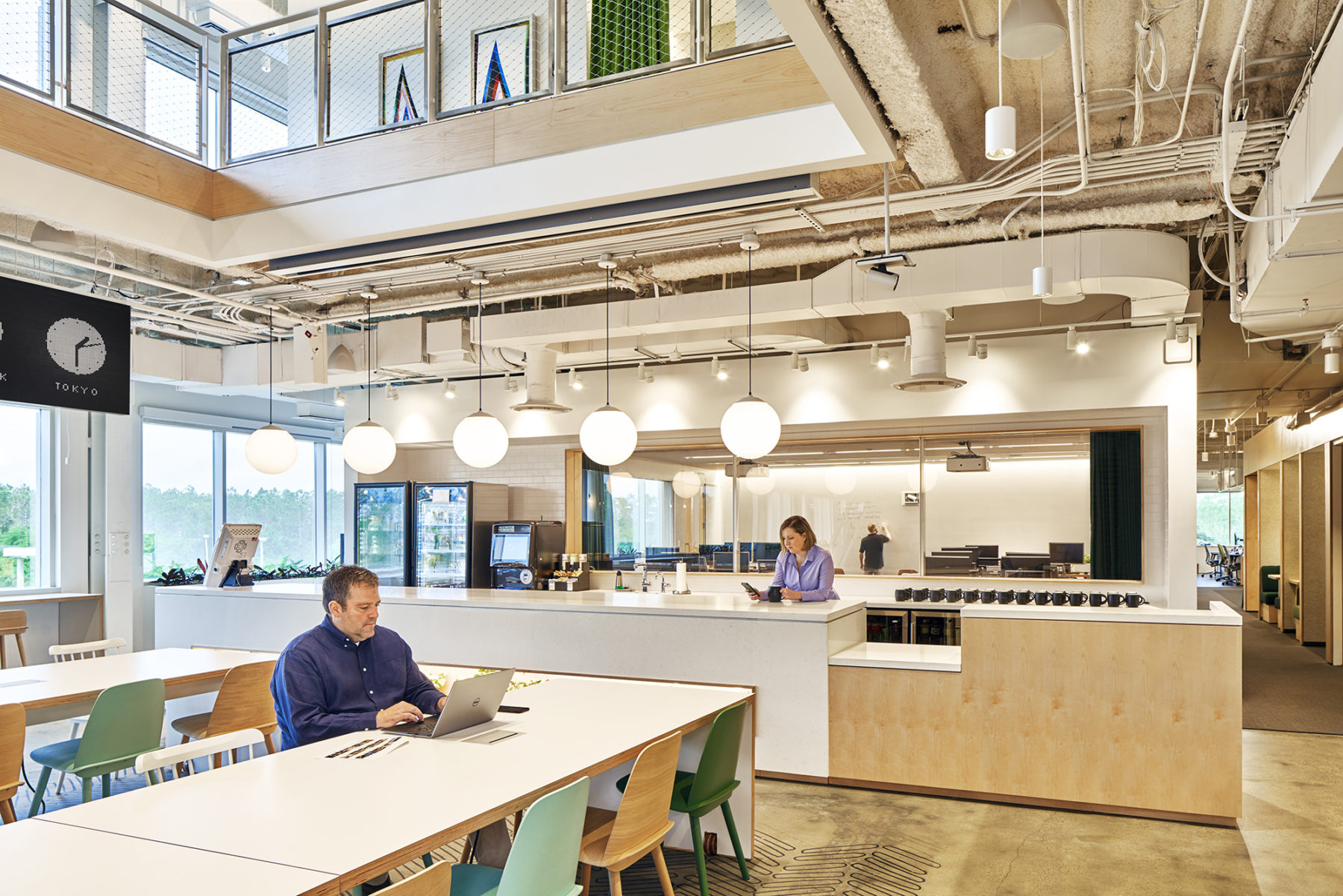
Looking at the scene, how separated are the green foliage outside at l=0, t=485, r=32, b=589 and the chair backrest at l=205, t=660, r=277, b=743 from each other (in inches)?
204

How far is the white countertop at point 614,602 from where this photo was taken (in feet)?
17.2

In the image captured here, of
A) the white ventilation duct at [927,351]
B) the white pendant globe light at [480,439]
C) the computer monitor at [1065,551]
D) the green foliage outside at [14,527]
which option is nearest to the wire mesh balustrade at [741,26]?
the white ventilation duct at [927,351]

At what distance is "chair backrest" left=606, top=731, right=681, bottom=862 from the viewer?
2783mm

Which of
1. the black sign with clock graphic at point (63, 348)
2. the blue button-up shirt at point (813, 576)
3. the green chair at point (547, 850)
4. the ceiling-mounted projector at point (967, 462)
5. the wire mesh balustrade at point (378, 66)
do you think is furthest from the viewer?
the ceiling-mounted projector at point (967, 462)

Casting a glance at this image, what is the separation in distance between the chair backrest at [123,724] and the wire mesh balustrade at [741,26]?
3.89 metres

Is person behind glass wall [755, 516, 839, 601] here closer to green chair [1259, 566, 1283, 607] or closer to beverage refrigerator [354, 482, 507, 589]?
beverage refrigerator [354, 482, 507, 589]

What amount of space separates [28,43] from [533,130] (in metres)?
2.52

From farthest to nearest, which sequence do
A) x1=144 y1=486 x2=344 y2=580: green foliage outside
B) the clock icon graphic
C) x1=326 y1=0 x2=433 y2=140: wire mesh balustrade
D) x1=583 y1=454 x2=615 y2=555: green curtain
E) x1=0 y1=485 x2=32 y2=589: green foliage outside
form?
x1=144 y1=486 x2=344 y2=580: green foliage outside → x1=583 y1=454 x2=615 y2=555: green curtain → x1=0 y1=485 x2=32 y2=589: green foliage outside → the clock icon graphic → x1=326 y1=0 x2=433 y2=140: wire mesh balustrade

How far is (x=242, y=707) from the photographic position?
468cm

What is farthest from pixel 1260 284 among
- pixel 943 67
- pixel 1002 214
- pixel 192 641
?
pixel 192 641

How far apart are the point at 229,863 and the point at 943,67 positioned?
372 cm

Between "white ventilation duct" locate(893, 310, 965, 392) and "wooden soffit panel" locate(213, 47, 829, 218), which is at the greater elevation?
"wooden soffit panel" locate(213, 47, 829, 218)

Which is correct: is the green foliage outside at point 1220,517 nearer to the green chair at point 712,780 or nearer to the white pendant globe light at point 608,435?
the white pendant globe light at point 608,435

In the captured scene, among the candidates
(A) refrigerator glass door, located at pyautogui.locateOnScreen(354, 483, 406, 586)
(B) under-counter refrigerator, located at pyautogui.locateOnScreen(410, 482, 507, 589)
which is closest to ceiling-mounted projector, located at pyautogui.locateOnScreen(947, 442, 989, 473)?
(B) under-counter refrigerator, located at pyautogui.locateOnScreen(410, 482, 507, 589)
